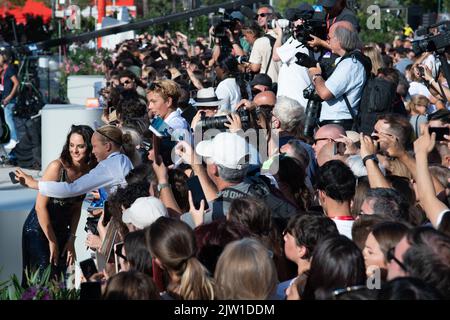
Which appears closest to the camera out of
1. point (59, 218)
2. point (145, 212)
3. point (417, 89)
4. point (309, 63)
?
point (145, 212)

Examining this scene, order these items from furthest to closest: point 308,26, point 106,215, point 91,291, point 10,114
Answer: point 10,114 → point 308,26 → point 106,215 → point 91,291

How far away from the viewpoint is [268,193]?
587 centimetres

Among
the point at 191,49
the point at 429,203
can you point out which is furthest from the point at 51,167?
the point at 191,49

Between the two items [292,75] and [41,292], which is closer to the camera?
[41,292]

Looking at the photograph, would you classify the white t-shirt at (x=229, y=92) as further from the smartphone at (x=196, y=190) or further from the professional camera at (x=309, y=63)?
the smartphone at (x=196, y=190)

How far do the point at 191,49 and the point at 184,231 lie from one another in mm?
19930

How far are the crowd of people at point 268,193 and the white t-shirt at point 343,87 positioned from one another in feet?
0.04

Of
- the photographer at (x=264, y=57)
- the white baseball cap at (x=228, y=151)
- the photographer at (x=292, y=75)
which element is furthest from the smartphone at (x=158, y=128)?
the photographer at (x=264, y=57)

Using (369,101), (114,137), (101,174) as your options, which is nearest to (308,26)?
(369,101)

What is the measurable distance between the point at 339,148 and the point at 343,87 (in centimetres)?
114

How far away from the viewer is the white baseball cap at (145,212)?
545 cm

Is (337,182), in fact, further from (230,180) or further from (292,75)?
(292,75)
